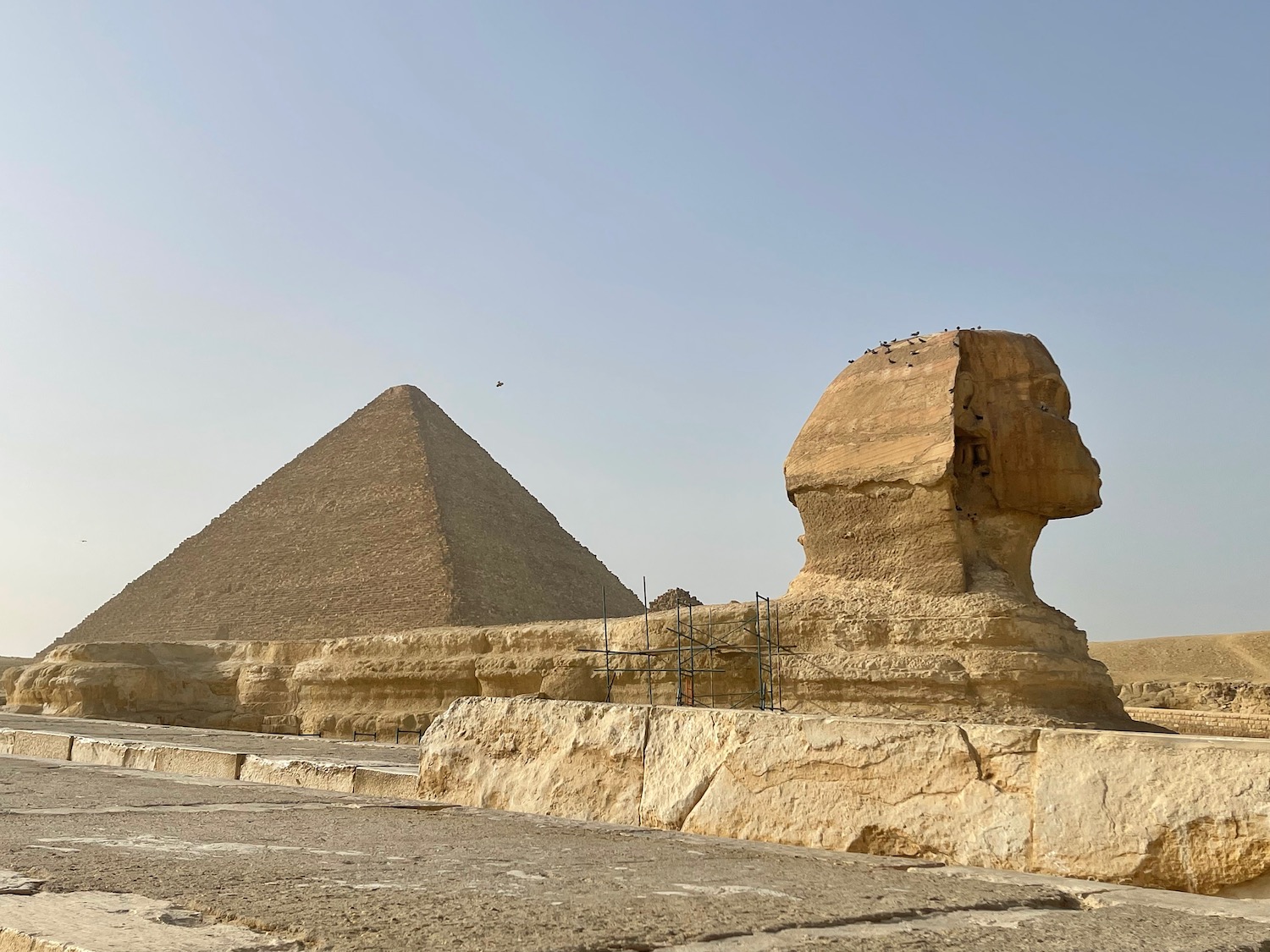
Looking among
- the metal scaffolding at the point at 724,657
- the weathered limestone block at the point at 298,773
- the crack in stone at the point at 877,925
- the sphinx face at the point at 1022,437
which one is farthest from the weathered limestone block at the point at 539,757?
the sphinx face at the point at 1022,437

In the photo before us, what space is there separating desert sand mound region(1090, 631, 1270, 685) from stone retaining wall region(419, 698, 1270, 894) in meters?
23.3

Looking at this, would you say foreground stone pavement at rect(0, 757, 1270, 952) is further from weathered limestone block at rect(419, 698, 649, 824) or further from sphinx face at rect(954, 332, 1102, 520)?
sphinx face at rect(954, 332, 1102, 520)

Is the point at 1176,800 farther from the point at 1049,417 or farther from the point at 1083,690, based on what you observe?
the point at 1049,417

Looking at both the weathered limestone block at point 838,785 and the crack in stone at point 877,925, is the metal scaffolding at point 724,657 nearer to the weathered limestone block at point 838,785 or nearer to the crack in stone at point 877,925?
the weathered limestone block at point 838,785

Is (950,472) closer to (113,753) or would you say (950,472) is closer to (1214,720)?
(113,753)

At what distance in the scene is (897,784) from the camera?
2.32m

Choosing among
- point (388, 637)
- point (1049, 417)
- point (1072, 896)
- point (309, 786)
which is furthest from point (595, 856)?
point (388, 637)

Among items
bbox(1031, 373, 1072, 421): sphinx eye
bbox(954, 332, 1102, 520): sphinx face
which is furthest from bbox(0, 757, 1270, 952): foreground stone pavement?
bbox(1031, 373, 1072, 421): sphinx eye

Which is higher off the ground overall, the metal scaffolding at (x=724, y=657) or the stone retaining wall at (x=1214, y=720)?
the metal scaffolding at (x=724, y=657)

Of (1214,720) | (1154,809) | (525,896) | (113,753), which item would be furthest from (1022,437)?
(1214,720)

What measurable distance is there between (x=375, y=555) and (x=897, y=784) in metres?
48.7

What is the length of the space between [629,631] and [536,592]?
40.6 meters

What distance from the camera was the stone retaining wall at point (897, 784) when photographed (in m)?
1.91

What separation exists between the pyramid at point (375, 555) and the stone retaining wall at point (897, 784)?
3930 centimetres
